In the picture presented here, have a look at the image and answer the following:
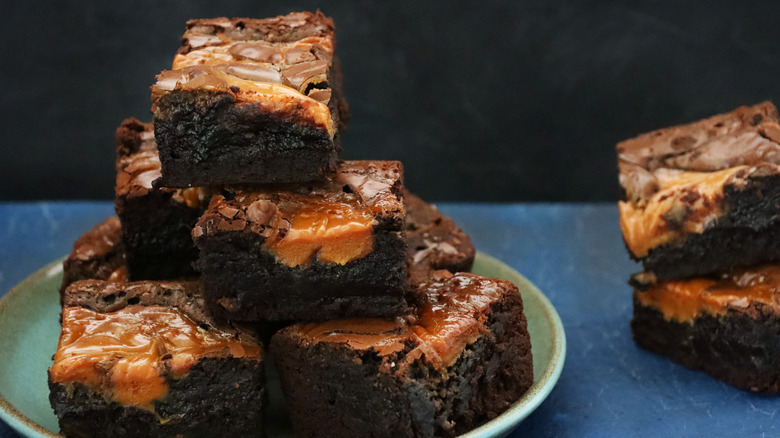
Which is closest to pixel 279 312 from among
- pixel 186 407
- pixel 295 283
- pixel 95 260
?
pixel 295 283

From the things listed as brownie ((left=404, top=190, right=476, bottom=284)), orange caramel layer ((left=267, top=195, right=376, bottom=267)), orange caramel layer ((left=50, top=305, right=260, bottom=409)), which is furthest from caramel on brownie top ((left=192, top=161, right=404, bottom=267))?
brownie ((left=404, top=190, right=476, bottom=284))

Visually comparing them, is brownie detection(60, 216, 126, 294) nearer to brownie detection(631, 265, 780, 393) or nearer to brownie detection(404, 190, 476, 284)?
brownie detection(404, 190, 476, 284)

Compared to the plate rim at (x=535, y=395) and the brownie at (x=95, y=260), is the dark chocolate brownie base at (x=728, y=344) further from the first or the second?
the brownie at (x=95, y=260)

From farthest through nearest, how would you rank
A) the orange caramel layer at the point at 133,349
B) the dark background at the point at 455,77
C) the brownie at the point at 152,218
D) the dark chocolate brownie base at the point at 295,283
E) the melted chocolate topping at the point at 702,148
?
the dark background at the point at 455,77
the melted chocolate topping at the point at 702,148
the brownie at the point at 152,218
the dark chocolate brownie base at the point at 295,283
the orange caramel layer at the point at 133,349

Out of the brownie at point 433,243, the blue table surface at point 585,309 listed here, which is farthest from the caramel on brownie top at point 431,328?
the blue table surface at point 585,309

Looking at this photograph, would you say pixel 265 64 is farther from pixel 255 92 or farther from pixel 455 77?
pixel 455 77

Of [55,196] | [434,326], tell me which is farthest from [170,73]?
[55,196]

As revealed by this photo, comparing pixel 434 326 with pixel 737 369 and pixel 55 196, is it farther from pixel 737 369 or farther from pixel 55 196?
pixel 55 196

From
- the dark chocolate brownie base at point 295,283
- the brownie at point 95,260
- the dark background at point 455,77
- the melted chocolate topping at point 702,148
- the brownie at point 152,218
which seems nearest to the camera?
the dark chocolate brownie base at point 295,283

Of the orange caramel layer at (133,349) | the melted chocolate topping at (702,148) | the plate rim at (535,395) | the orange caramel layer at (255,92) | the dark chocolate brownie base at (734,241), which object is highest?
the orange caramel layer at (255,92)
